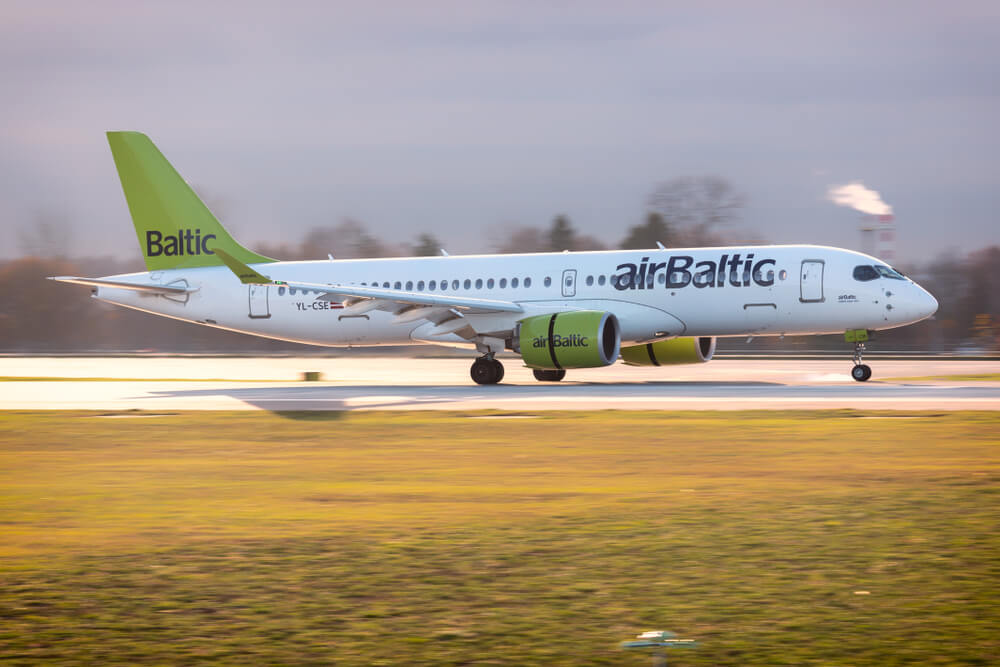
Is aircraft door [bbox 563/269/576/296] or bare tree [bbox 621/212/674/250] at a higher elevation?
bare tree [bbox 621/212/674/250]

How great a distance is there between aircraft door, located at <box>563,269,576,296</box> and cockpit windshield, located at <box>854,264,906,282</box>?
24.6ft

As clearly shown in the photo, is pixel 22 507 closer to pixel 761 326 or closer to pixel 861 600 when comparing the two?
pixel 861 600

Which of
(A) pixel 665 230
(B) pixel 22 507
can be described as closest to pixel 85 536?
(B) pixel 22 507

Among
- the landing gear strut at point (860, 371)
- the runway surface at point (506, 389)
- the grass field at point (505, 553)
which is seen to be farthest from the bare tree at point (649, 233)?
the grass field at point (505, 553)

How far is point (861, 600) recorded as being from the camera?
6.38m

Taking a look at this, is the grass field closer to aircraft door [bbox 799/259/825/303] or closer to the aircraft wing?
aircraft door [bbox 799/259/825/303]

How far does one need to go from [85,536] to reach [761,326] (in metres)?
22.5

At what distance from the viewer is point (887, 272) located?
1115 inches

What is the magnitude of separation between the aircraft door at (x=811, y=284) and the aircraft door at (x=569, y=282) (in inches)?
241

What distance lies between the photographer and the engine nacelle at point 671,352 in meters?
31.3

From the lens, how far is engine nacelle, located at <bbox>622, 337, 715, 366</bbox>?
103 ft

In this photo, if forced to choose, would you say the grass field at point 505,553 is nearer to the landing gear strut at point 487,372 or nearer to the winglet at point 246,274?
the winglet at point 246,274

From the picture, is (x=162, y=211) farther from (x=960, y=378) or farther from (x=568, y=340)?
(x=960, y=378)

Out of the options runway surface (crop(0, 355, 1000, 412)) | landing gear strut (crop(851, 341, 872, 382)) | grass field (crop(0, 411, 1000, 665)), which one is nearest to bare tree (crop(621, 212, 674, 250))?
runway surface (crop(0, 355, 1000, 412))
